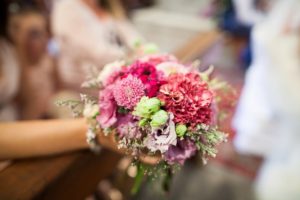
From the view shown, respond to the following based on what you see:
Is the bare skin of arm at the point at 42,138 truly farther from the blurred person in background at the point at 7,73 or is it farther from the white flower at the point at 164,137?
the blurred person in background at the point at 7,73

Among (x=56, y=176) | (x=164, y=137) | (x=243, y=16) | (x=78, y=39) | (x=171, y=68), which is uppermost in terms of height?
(x=243, y=16)

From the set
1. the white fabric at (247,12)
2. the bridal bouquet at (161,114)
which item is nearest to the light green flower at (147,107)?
the bridal bouquet at (161,114)

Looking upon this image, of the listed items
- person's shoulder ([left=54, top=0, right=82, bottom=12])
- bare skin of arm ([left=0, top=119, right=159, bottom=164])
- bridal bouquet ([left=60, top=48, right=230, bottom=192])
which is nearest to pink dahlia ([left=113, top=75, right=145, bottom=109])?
bridal bouquet ([left=60, top=48, right=230, bottom=192])

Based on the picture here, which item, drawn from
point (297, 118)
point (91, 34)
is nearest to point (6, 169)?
point (91, 34)

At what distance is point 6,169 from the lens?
25.3 inches

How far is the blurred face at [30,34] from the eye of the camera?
3.42 ft

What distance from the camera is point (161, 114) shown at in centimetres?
39

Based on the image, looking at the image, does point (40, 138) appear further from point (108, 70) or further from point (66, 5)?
point (66, 5)

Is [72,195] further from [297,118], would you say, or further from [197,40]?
[197,40]

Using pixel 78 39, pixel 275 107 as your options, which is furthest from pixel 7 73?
pixel 275 107

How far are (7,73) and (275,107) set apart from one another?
3.50 ft

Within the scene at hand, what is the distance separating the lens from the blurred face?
1041 mm

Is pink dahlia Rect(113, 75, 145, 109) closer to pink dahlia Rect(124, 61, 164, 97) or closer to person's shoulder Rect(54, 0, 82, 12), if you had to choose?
pink dahlia Rect(124, 61, 164, 97)

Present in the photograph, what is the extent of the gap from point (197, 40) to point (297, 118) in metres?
0.62
